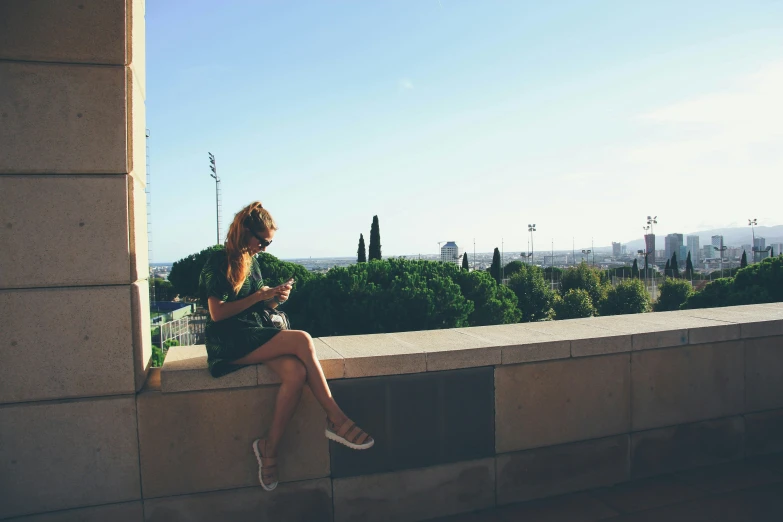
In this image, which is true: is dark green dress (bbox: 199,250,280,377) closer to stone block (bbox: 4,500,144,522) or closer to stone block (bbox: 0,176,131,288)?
stone block (bbox: 0,176,131,288)

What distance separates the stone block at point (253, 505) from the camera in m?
2.97

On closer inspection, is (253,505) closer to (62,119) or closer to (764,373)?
(62,119)

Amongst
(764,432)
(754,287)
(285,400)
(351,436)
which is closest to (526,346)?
(351,436)

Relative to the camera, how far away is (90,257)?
9.48 feet

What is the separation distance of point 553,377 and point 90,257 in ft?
8.97

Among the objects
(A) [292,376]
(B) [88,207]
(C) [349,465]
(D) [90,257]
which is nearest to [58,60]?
(B) [88,207]

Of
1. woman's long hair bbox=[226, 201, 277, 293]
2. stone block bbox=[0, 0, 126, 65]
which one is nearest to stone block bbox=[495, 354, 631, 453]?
woman's long hair bbox=[226, 201, 277, 293]

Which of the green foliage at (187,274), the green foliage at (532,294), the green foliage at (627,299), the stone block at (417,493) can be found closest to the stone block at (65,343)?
the stone block at (417,493)

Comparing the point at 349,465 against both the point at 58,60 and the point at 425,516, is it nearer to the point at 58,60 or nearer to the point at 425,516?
the point at 425,516

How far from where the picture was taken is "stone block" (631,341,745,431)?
3.87 meters

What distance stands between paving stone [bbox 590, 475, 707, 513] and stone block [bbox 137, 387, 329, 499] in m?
1.88

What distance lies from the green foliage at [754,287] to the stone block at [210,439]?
1558cm

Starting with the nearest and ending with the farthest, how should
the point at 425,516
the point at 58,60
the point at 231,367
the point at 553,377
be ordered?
the point at 58,60 → the point at 231,367 → the point at 425,516 → the point at 553,377

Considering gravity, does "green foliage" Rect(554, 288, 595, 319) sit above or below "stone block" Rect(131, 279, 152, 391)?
A: below
